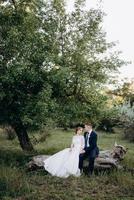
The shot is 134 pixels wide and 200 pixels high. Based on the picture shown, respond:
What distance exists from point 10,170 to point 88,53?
915 cm

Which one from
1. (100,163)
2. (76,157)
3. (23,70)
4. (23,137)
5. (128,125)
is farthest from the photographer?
(128,125)

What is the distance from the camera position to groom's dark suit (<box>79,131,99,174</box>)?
1994 centimetres

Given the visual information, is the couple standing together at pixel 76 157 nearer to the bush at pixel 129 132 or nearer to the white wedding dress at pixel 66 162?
the white wedding dress at pixel 66 162

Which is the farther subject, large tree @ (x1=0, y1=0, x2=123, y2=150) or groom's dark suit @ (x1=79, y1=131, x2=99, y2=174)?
large tree @ (x1=0, y1=0, x2=123, y2=150)

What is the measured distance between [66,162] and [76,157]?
19.2 inches

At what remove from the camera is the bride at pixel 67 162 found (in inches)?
779

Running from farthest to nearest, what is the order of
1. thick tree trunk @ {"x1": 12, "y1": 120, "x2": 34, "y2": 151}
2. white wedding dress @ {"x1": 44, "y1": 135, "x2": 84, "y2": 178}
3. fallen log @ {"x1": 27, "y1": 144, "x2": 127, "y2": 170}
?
thick tree trunk @ {"x1": 12, "y1": 120, "x2": 34, "y2": 151} < fallen log @ {"x1": 27, "y1": 144, "x2": 127, "y2": 170} < white wedding dress @ {"x1": 44, "y1": 135, "x2": 84, "y2": 178}

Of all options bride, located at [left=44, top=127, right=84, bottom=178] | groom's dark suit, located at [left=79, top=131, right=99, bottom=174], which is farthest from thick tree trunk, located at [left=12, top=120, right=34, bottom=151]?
groom's dark suit, located at [left=79, top=131, right=99, bottom=174]

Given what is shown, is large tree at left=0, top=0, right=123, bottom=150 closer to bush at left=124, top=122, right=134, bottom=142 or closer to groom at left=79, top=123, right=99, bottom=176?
groom at left=79, top=123, right=99, bottom=176

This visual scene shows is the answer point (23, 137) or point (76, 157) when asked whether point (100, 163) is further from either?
point (23, 137)

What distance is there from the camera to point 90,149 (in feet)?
66.3

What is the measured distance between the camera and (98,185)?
17250 mm

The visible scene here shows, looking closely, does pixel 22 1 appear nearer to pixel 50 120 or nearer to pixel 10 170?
pixel 50 120

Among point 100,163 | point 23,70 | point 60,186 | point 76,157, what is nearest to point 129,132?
point 23,70
